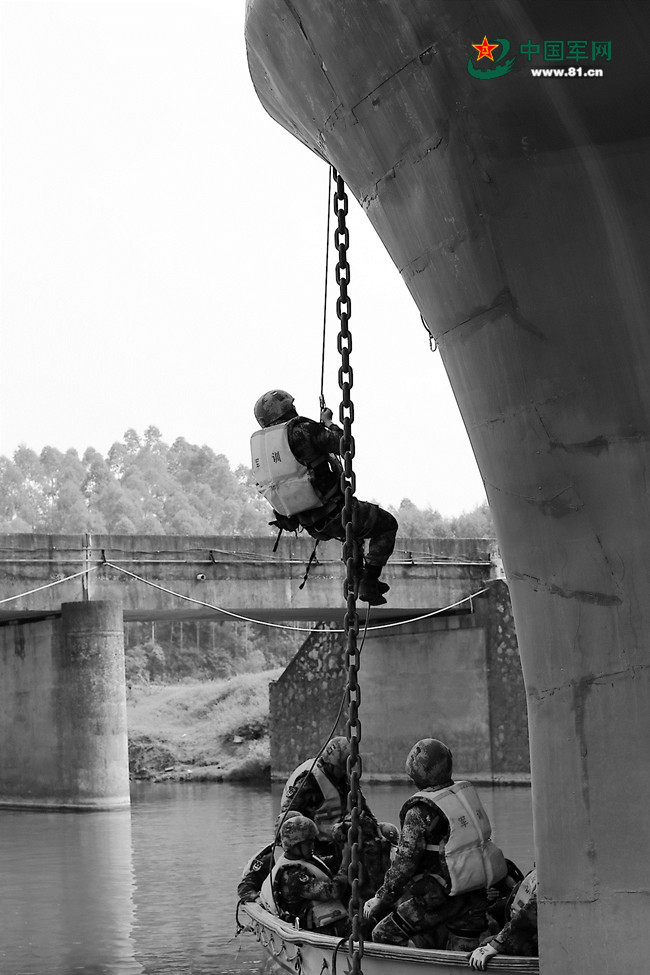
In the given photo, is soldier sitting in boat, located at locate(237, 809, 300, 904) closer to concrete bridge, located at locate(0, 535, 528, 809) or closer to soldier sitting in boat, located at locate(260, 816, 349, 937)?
soldier sitting in boat, located at locate(260, 816, 349, 937)

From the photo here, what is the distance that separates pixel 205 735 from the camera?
145 ft

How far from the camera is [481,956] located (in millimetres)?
7684

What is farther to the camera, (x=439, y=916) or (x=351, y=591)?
(x=439, y=916)

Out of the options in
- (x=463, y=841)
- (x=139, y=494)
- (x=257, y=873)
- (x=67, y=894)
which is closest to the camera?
(x=463, y=841)

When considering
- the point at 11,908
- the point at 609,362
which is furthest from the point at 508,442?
the point at 11,908

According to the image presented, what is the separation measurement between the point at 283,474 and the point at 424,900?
9.12 ft

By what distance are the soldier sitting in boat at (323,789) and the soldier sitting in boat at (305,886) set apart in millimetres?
947

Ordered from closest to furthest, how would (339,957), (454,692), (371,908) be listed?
(371,908), (339,957), (454,692)

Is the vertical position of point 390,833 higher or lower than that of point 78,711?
lower

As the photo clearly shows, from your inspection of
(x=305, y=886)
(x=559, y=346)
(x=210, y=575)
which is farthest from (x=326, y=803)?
(x=210, y=575)

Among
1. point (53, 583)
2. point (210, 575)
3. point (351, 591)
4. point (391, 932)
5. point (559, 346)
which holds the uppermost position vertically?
point (210, 575)

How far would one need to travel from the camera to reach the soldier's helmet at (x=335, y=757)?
442 inches

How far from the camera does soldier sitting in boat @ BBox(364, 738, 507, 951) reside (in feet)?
26.5

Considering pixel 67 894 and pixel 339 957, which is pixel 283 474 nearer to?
pixel 339 957
